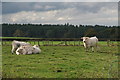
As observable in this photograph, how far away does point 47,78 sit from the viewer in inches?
322

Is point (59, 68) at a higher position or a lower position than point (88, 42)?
lower

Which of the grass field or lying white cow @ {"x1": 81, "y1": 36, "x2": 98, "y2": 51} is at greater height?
lying white cow @ {"x1": 81, "y1": 36, "x2": 98, "y2": 51}

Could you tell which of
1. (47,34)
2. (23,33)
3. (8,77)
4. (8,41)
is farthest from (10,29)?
(8,77)

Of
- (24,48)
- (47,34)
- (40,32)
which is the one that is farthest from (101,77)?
(40,32)

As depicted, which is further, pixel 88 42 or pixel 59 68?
pixel 88 42

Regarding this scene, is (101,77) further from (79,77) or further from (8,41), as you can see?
(8,41)

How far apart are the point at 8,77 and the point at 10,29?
10354 cm

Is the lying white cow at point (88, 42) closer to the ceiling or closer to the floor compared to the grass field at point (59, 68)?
closer to the ceiling

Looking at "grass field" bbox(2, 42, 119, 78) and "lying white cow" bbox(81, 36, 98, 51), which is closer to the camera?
"grass field" bbox(2, 42, 119, 78)

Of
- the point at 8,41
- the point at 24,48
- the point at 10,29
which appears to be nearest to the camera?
the point at 24,48

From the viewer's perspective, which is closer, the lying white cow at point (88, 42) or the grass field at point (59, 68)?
the grass field at point (59, 68)

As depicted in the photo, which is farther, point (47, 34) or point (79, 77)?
point (47, 34)

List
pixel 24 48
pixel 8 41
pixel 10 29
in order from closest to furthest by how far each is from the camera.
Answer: pixel 24 48, pixel 8 41, pixel 10 29

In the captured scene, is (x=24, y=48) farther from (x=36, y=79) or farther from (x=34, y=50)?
(x=36, y=79)
